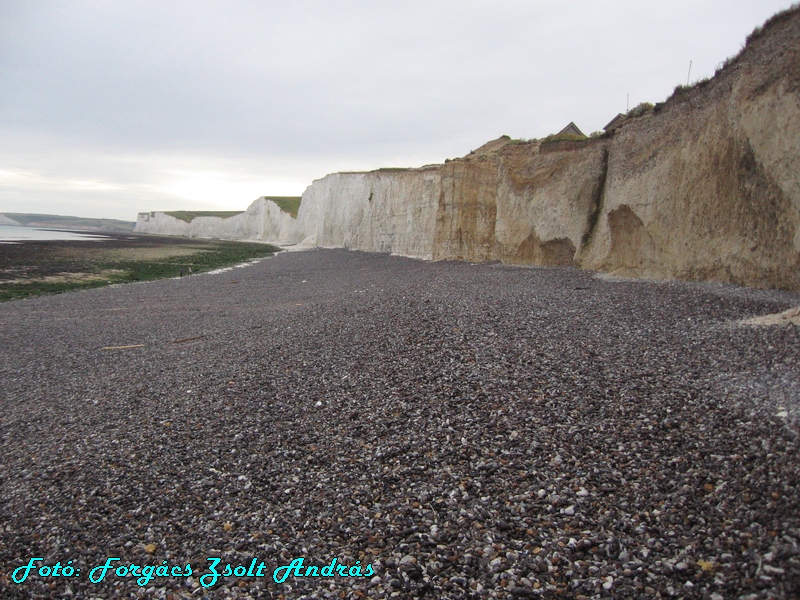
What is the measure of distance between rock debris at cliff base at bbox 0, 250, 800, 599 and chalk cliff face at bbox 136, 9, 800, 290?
214 centimetres

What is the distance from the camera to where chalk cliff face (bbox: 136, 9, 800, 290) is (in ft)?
31.9

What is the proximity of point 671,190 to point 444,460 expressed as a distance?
11.9m

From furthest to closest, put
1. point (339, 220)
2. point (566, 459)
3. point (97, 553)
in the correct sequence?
1. point (339, 220)
2. point (566, 459)
3. point (97, 553)

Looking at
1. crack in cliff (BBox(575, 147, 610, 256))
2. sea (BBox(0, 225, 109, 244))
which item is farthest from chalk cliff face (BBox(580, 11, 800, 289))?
sea (BBox(0, 225, 109, 244))

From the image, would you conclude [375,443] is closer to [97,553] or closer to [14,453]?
[97,553]

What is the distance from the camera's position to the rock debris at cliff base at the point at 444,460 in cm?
334

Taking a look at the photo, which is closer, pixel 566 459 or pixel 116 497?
pixel 566 459

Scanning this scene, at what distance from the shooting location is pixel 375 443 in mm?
5207

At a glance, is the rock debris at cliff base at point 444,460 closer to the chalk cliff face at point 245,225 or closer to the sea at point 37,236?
the sea at point 37,236

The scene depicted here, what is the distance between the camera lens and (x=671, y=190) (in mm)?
13297

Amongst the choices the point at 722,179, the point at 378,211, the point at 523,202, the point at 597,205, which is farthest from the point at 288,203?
the point at 722,179

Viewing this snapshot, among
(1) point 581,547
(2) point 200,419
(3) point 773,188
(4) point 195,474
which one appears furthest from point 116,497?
(3) point 773,188

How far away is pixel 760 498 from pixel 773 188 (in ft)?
28.7

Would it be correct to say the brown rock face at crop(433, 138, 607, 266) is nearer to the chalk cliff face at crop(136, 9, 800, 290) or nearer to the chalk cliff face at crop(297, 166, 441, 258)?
the chalk cliff face at crop(136, 9, 800, 290)
